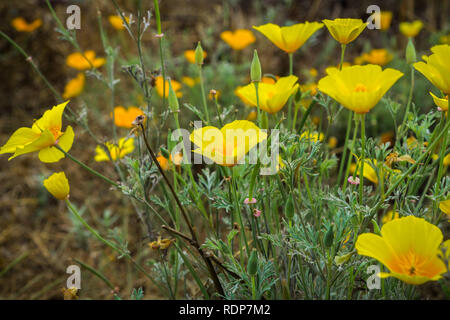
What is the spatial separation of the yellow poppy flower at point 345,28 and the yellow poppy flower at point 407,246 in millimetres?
335

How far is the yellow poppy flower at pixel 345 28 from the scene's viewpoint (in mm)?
719

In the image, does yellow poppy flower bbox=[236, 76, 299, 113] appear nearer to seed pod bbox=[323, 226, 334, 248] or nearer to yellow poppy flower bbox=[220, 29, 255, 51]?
seed pod bbox=[323, 226, 334, 248]

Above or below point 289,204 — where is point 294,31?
above

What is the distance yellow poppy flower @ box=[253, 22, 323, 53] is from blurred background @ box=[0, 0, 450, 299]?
0.54 meters

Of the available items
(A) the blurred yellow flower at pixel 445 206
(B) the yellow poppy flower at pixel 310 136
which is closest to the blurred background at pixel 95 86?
(B) the yellow poppy flower at pixel 310 136

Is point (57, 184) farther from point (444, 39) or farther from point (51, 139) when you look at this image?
point (444, 39)

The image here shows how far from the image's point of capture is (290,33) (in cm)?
79

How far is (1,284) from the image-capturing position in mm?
1450

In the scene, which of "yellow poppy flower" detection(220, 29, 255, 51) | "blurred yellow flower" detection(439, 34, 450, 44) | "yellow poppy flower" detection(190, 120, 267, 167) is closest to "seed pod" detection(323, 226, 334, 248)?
"yellow poppy flower" detection(190, 120, 267, 167)

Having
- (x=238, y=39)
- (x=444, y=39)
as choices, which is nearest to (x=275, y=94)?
(x=238, y=39)

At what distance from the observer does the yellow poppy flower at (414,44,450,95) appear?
608 millimetres
